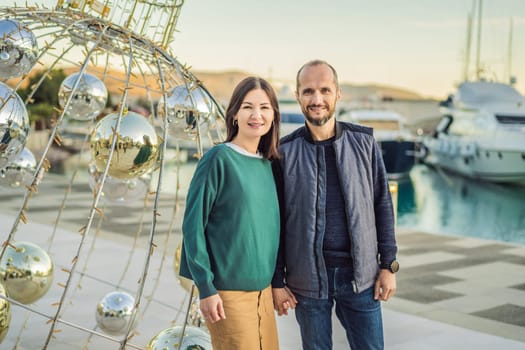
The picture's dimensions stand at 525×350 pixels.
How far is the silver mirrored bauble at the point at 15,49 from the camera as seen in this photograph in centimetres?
314

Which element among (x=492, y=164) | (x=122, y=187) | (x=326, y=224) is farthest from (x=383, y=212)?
(x=492, y=164)

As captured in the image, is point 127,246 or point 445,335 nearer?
point 445,335

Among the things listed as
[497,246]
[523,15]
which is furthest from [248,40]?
[497,246]

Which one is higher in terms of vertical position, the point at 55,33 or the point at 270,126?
the point at 55,33

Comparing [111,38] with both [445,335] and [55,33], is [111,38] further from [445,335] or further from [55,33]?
[445,335]

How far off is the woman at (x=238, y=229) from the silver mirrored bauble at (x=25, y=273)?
158cm

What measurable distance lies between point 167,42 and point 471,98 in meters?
35.1

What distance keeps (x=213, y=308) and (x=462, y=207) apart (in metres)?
20.7

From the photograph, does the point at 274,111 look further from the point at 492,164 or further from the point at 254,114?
the point at 492,164

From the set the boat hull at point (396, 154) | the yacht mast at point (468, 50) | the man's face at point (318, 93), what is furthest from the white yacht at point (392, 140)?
the man's face at point (318, 93)

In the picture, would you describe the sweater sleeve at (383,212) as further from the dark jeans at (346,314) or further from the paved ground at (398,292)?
the paved ground at (398,292)

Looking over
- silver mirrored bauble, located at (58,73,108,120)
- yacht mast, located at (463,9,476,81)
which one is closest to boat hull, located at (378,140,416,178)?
yacht mast, located at (463,9,476,81)

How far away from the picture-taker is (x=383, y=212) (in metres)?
2.86

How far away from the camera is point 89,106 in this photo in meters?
3.83
